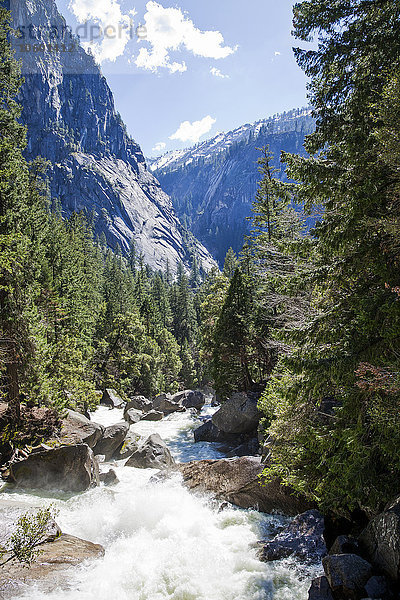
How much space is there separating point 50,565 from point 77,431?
8083mm

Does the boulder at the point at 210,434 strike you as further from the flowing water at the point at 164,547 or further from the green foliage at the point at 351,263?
the green foliage at the point at 351,263

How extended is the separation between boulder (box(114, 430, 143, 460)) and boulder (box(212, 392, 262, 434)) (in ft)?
17.3

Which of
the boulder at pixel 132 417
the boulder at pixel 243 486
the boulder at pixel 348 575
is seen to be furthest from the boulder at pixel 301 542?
the boulder at pixel 132 417

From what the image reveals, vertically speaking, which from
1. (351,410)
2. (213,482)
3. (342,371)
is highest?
(342,371)

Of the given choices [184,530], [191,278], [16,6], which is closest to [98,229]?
[191,278]

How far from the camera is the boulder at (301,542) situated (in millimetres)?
8352

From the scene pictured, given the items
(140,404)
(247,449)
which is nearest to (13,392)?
(247,449)

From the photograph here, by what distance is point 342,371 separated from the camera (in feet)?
20.1

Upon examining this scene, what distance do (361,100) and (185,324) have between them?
7039 cm

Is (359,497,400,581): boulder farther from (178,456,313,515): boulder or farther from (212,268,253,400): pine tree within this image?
(212,268,253,400): pine tree

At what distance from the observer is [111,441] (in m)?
18.8

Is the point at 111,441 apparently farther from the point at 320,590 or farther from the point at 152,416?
the point at 320,590

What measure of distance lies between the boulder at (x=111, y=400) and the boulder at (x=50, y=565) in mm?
26905

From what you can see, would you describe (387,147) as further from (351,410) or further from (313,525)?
(313,525)
